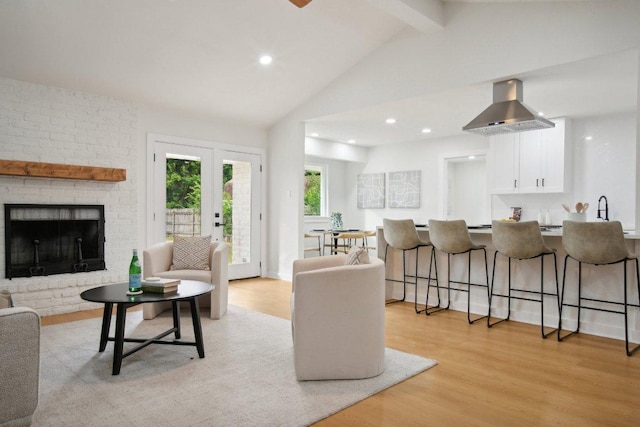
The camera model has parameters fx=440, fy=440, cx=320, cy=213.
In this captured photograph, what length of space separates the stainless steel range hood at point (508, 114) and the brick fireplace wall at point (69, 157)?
403 cm

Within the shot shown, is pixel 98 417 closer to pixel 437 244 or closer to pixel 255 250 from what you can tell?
pixel 437 244

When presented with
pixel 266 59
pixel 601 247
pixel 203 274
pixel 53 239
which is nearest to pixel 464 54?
pixel 266 59

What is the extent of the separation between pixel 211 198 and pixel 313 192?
3.18 m

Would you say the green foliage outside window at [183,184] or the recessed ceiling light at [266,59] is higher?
the recessed ceiling light at [266,59]

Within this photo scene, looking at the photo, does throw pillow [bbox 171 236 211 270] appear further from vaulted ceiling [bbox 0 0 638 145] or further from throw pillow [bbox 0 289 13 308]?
throw pillow [bbox 0 289 13 308]

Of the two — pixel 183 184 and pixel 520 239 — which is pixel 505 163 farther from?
pixel 183 184

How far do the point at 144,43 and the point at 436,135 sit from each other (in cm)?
497

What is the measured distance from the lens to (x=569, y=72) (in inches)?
162

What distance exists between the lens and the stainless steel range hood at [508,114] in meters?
4.23

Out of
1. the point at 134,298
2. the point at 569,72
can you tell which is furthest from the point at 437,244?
the point at 134,298

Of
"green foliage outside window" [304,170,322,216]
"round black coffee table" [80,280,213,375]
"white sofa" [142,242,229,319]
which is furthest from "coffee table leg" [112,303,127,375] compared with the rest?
"green foliage outside window" [304,170,322,216]

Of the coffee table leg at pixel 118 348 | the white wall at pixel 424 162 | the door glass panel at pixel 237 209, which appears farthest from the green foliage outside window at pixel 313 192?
the coffee table leg at pixel 118 348

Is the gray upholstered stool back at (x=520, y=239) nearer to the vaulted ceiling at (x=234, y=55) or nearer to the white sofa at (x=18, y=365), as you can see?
the vaulted ceiling at (x=234, y=55)

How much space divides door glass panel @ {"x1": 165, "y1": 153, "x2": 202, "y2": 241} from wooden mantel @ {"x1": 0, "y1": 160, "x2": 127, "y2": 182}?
2.65 ft
